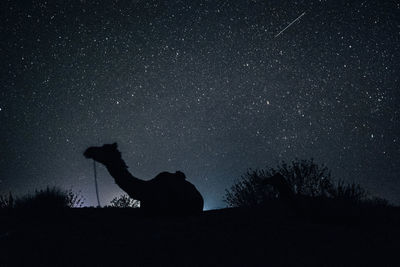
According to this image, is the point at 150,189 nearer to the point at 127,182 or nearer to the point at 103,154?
the point at 127,182

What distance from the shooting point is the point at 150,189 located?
7473mm

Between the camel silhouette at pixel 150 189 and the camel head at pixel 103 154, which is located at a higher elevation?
the camel head at pixel 103 154

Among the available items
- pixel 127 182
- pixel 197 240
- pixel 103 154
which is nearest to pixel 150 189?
pixel 127 182

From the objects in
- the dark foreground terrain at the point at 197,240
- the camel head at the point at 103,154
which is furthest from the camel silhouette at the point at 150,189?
the dark foreground terrain at the point at 197,240

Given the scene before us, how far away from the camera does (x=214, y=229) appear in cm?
569

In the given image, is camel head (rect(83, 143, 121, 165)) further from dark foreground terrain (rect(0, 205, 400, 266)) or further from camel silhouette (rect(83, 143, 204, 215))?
dark foreground terrain (rect(0, 205, 400, 266))

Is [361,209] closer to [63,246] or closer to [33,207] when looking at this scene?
[63,246]

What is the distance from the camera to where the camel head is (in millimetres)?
7430

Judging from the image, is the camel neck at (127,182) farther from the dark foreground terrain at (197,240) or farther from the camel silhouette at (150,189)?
the dark foreground terrain at (197,240)

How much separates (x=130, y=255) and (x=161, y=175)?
12.3 ft

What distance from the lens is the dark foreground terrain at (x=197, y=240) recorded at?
4.11 m

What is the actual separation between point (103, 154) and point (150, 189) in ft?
4.83

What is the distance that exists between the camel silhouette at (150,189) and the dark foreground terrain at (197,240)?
436 millimetres

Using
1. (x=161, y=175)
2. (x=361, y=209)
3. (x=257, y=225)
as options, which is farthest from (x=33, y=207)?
(x=361, y=209)
